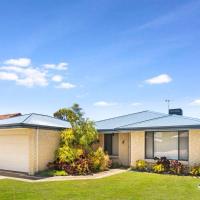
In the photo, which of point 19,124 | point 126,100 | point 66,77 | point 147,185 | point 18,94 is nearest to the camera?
point 147,185

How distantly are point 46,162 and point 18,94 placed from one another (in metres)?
8.11

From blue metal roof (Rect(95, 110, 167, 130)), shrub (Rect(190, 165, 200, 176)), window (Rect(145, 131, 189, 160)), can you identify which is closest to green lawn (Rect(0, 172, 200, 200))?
shrub (Rect(190, 165, 200, 176))

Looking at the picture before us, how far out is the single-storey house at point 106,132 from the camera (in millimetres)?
18719

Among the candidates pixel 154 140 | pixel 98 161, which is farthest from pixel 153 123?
pixel 98 161

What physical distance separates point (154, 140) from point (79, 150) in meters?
4.76

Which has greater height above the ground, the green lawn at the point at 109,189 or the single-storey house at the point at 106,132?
the single-storey house at the point at 106,132

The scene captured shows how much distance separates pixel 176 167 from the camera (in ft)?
61.0

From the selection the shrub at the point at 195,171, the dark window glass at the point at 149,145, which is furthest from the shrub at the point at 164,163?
the shrub at the point at 195,171

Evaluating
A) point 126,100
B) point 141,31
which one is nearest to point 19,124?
point 141,31

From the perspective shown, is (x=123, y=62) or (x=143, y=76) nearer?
(x=123, y=62)

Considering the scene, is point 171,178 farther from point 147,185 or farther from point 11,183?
point 11,183

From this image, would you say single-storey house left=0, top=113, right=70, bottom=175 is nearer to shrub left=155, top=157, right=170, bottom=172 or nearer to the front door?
the front door

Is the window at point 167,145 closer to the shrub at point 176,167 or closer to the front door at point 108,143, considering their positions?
the shrub at point 176,167

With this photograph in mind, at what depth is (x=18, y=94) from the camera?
25.9 metres
